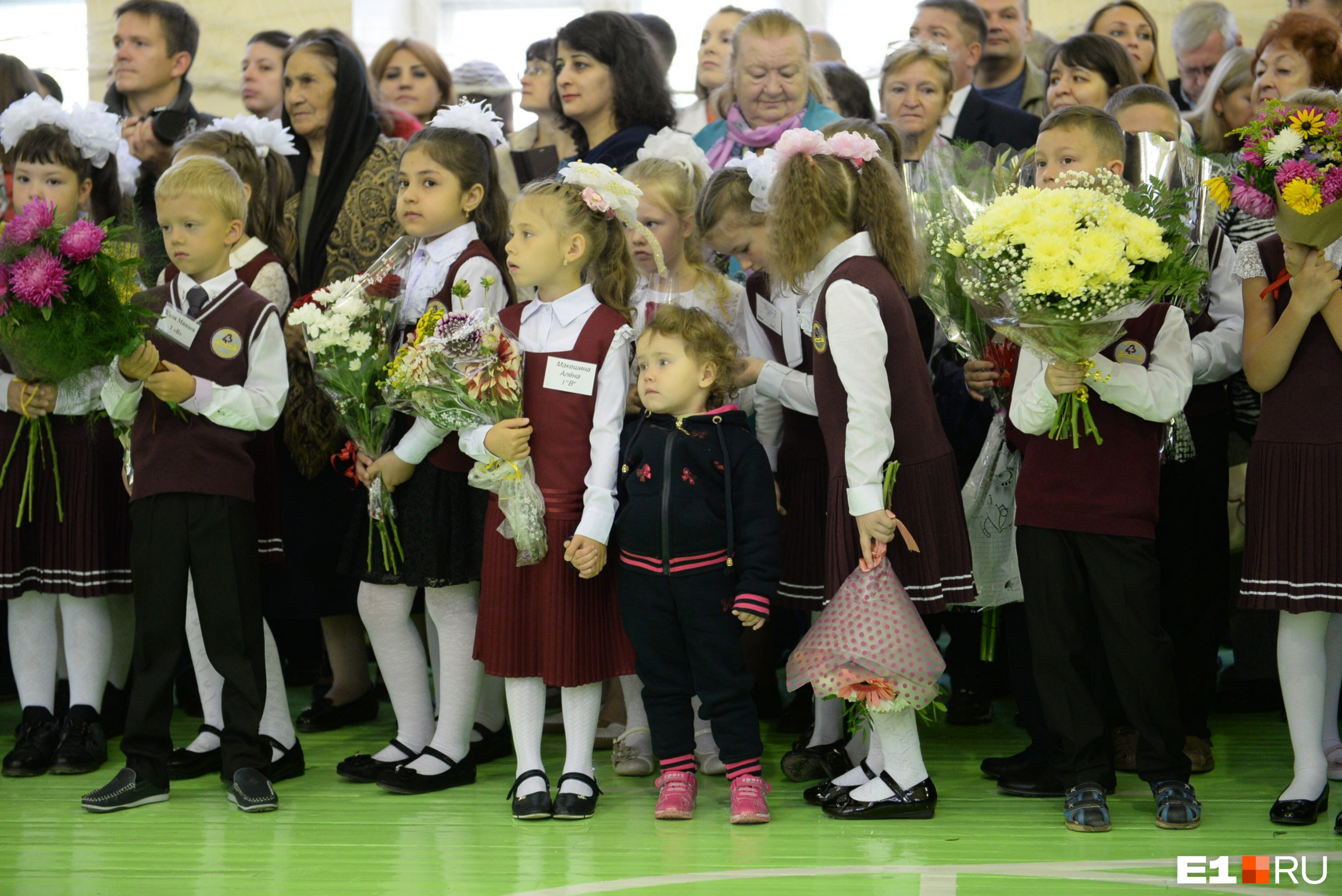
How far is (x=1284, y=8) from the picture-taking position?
22.5 feet

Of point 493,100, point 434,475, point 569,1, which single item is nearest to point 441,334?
point 434,475

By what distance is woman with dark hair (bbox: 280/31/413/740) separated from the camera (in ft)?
14.6

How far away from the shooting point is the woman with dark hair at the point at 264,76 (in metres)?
5.95

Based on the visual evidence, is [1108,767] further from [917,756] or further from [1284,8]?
[1284,8]

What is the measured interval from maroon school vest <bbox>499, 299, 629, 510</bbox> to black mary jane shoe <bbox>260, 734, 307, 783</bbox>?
3.66ft

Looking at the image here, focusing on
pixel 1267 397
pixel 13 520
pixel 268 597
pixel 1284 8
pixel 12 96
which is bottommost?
pixel 268 597

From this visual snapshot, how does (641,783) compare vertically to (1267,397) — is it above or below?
below

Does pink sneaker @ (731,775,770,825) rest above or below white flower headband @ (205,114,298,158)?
below

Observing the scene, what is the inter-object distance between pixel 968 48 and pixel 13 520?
12.8 feet

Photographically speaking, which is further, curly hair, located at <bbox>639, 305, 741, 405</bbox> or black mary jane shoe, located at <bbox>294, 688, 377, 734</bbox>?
black mary jane shoe, located at <bbox>294, 688, 377, 734</bbox>

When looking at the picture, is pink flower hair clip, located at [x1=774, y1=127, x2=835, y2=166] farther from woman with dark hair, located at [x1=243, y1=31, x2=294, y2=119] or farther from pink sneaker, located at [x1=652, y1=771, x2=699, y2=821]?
woman with dark hair, located at [x1=243, y1=31, x2=294, y2=119]

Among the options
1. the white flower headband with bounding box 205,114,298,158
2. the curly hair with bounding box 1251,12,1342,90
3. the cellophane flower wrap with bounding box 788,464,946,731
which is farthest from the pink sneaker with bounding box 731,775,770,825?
the curly hair with bounding box 1251,12,1342,90

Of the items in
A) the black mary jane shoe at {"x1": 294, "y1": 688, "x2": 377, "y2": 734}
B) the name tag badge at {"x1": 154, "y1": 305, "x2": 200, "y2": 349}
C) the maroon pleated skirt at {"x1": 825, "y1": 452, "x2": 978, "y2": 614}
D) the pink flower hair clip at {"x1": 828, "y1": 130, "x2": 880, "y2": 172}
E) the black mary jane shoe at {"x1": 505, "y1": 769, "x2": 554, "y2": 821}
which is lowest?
the black mary jane shoe at {"x1": 294, "y1": 688, "x2": 377, "y2": 734}

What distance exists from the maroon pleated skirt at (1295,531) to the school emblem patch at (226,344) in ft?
9.07
